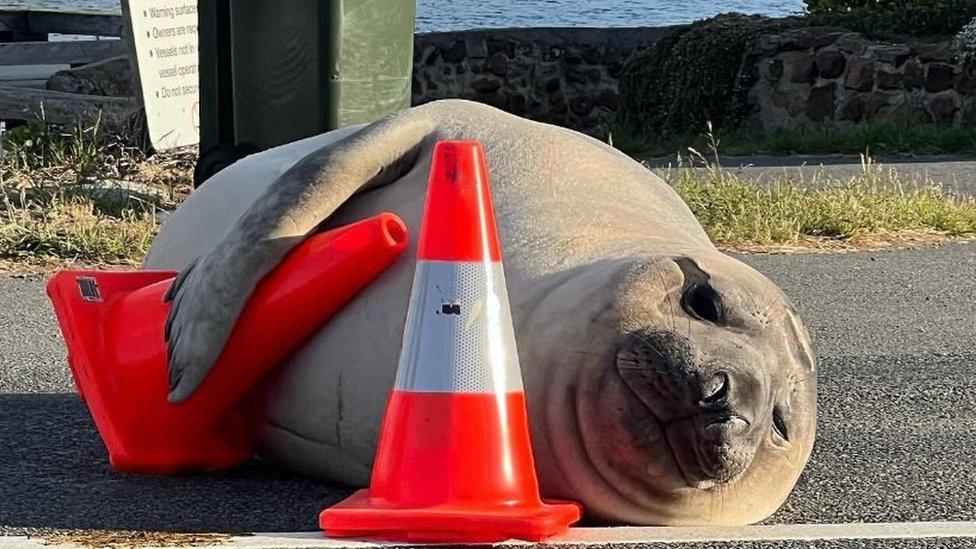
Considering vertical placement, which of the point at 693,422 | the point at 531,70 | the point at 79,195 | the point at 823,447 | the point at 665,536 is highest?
the point at 693,422

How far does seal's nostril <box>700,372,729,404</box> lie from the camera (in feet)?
11.3

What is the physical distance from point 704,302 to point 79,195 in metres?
6.57

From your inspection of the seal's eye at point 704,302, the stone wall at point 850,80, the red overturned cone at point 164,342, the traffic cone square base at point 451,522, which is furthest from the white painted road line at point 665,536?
the stone wall at point 850,80

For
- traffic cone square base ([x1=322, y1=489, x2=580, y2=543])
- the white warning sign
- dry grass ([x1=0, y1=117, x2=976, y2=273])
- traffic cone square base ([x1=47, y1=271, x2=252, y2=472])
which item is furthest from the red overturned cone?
the white warning sign

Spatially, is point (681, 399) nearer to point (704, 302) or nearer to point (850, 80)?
point (704, 302)

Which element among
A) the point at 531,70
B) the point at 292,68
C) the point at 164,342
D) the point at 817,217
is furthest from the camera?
the point at 531,70

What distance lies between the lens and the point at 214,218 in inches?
196

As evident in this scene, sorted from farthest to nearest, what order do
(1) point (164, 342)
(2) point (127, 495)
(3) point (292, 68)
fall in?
1. (3) point (292, 68)
2. (1) point (164, 342)
3. (2) point (127, 495)

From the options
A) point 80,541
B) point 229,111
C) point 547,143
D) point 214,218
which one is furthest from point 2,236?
point 80,541

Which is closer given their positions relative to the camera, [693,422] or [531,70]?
[693,422]

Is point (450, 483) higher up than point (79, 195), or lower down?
higher up

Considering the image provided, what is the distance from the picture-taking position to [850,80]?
15781 millimetres

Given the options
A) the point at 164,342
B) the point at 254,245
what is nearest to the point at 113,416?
the point at 164,342

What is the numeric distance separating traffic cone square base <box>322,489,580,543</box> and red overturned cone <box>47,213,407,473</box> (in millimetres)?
656
